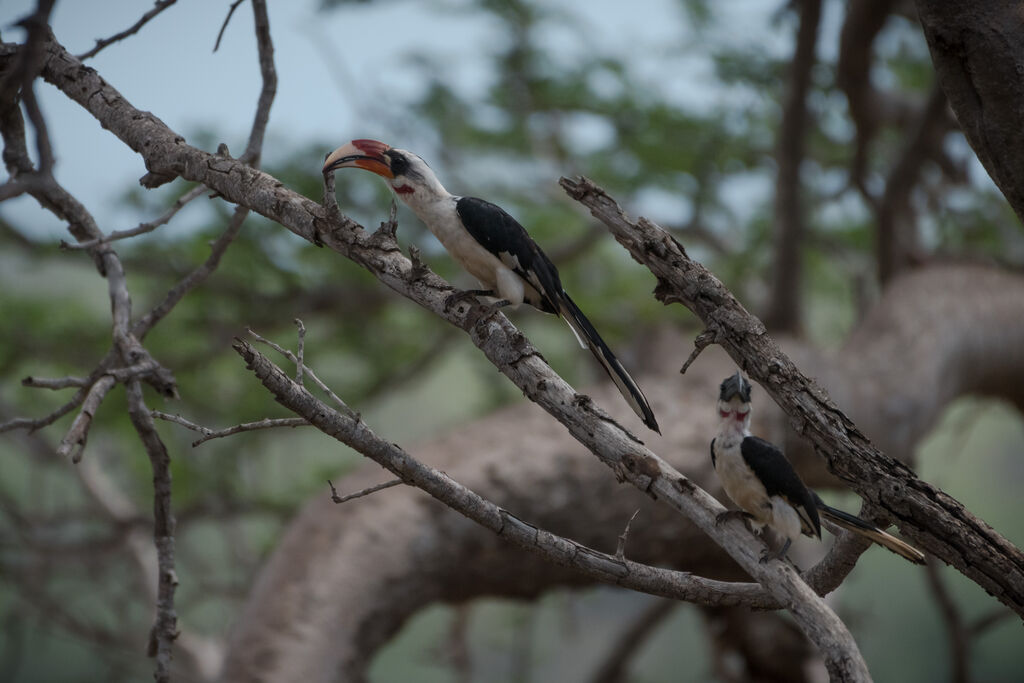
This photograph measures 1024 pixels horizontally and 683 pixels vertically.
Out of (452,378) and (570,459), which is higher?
(452,378)

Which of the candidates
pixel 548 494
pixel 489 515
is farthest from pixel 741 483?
pixel 548 494

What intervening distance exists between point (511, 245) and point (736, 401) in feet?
1.12

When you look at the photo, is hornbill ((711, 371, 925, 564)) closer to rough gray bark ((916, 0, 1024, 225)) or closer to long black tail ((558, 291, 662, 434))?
long black tail ((558, 291, 662, 434))

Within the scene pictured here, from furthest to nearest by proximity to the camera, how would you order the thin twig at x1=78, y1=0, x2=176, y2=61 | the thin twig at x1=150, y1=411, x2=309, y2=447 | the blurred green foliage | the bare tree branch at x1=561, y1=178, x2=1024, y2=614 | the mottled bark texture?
the blurred green foliage, the mottled bark texture, the thin twig at x1=78, y1=0, x2=176, y2=61, the bare tree branch at x1=561, y1=178, x2=1024, y2=614, the thin twig at x1=150, y1=411, x2=309, y2=447

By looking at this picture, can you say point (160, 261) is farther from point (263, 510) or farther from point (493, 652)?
point (493, 652)

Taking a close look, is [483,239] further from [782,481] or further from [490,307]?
[782,481]

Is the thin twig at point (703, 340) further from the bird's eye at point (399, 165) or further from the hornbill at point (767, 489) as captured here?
the bird's eye at point (399, 165)

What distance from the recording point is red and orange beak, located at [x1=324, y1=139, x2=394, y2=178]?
1.16 m

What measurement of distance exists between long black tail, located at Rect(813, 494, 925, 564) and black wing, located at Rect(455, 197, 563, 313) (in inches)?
16.6

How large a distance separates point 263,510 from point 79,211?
2.93m

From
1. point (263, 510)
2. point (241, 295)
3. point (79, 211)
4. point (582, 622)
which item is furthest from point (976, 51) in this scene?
point (582, 622)

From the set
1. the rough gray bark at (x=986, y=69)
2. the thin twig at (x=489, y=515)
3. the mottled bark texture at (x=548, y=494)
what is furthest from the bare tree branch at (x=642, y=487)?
the mottled bark texture at (x=548, y=494)

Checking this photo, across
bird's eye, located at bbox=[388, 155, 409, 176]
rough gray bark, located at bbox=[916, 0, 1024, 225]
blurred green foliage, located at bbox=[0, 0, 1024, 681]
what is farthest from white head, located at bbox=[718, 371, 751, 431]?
blurred green foliage, located at bbox=[0, 0, 1024, 681]

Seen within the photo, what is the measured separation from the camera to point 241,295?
347 centimetres
